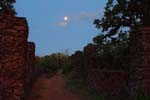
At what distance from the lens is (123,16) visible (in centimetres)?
1609

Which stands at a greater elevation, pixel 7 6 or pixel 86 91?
pixel 7 6

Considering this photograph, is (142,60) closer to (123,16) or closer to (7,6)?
(123,16)

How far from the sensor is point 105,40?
16.9 meters

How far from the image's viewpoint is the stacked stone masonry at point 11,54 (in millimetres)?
9531

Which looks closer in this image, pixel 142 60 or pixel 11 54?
pixel 11 54

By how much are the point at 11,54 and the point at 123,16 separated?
7294mm

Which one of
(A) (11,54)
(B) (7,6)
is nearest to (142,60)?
(A) (11,54)

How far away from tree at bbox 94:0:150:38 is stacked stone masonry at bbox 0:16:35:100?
6.80 meters

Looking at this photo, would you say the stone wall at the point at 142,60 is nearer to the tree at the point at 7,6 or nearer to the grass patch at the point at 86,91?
the grass patch at the point at 86,91

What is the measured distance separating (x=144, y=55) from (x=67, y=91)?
5876 millimetres

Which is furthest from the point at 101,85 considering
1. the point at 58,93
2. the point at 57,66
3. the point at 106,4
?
the point at 57,66

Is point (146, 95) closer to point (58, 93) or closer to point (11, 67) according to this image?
point (11, 67)

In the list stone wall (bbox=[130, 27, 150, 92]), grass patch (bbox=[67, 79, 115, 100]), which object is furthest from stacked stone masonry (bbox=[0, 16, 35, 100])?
grass patch (bbox=[67, 79, 115, 100])

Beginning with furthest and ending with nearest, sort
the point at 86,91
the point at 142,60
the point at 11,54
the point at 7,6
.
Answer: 1. the point at 7,6
2. the point at 86,91
3. the point at 142,60
4. the point at 11,54
